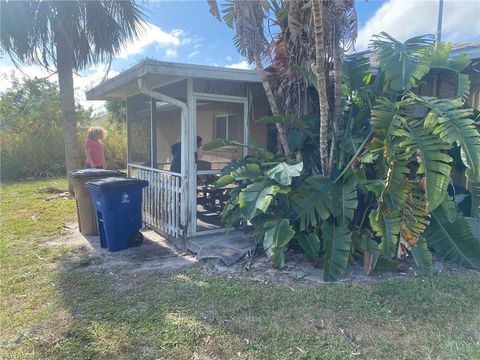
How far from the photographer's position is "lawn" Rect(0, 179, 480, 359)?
3111 millimetres

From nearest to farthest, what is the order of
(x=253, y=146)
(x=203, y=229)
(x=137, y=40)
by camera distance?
(x=253, y=146)
(x=203, y=229)
(x=137, y=40)

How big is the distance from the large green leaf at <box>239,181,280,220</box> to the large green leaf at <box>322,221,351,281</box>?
897mm

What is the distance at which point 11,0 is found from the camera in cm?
930

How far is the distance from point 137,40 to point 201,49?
2325 mm

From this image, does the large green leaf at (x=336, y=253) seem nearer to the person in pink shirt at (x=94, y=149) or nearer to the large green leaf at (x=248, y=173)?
the large green leaf at (x=248, y=173)

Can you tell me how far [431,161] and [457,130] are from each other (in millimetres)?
396

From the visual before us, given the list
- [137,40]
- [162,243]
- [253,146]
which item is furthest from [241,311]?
[137,40]

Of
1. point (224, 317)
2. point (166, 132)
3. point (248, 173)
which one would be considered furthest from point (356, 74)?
point (224, 317)

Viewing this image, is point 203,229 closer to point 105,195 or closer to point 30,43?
point 105,195

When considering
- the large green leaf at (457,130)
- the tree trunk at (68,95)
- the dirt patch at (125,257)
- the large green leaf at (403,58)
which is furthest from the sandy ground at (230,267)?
the tree trunk at (68,95)

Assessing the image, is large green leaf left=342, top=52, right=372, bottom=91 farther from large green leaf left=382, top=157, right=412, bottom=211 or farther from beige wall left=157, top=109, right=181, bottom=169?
beige wall left=157, top=109, right=181, bottom=169

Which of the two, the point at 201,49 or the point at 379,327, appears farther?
the point at 201,49

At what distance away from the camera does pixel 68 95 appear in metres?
10.7

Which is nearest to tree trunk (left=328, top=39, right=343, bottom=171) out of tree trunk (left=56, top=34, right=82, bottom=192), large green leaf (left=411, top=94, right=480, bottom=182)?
large green leaf (left=411, top=94, right=480, bottom=182)
